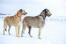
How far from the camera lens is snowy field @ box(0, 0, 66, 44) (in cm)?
191

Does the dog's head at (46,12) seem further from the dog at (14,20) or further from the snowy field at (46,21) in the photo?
the dog at (14,20)

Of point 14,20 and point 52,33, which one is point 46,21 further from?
point 14,20

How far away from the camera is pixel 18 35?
77.5 inches

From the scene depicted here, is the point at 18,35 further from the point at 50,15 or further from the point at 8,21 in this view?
the point at 50,15

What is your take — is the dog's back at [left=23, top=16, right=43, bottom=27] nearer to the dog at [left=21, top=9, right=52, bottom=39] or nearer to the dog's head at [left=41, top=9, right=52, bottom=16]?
the dog at [left=21, top=9, right=52, bottom=39]

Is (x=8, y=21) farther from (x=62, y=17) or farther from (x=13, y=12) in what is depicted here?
(x=62, y=17)

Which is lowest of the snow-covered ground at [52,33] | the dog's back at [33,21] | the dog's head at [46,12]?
the snow-covered ground at [52,33]

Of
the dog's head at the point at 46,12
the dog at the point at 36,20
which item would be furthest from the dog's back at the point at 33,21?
the dog's head at the point at 46,12

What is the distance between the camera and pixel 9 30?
77.4 inches

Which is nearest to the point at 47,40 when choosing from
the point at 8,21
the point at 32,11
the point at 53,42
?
the point at 53,42

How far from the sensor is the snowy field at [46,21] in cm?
191

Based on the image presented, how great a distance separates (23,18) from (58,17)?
1.83 ft

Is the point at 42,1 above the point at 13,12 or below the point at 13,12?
above

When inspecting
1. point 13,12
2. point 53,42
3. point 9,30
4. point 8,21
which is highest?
point 13,12
